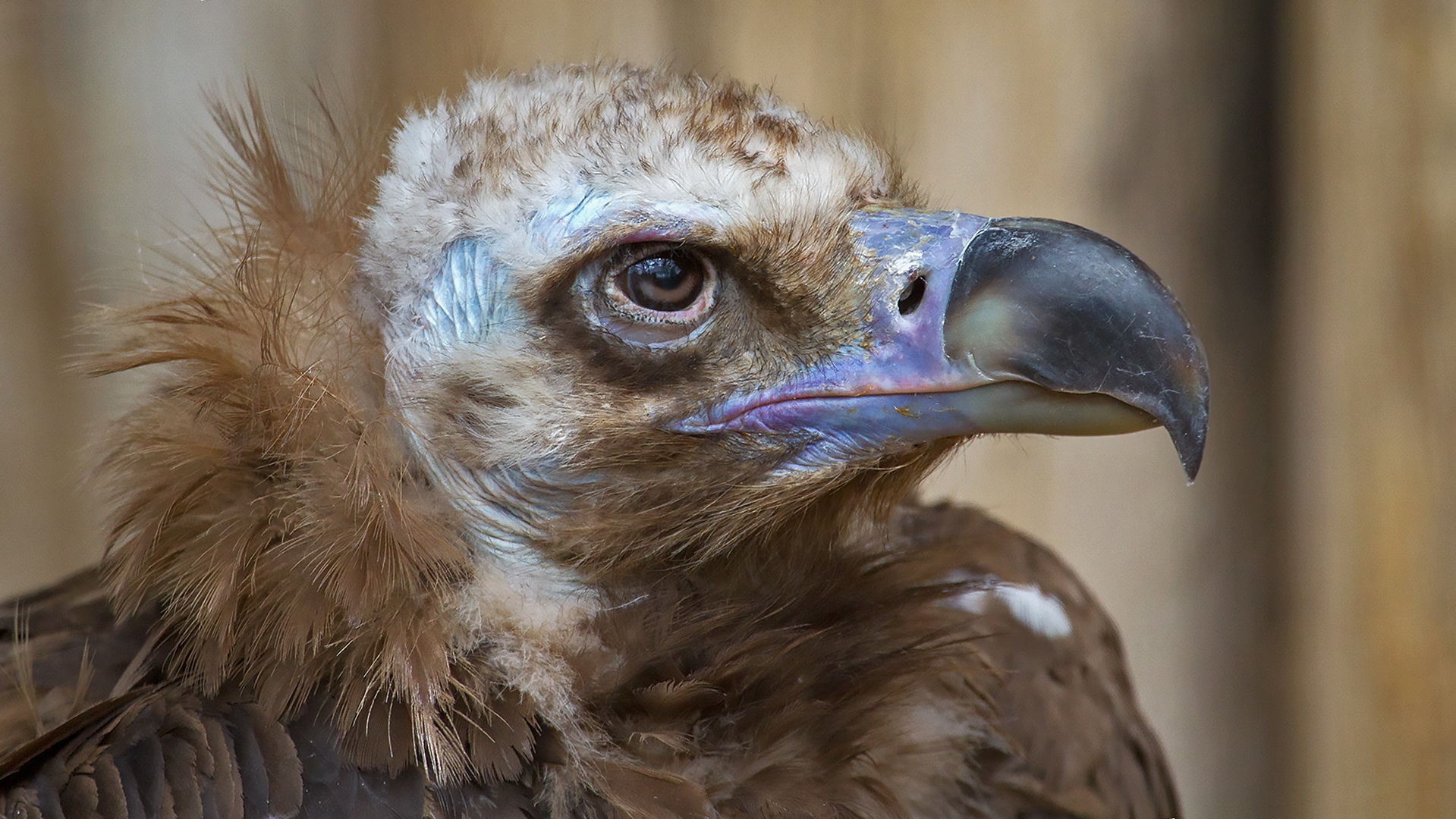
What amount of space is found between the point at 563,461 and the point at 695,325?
0.64 feet

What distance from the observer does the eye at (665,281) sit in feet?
3.73

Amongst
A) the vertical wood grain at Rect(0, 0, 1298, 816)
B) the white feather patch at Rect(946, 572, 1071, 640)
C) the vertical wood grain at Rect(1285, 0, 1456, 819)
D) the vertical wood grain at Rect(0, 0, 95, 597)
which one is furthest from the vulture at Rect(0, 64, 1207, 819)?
the vertical wood grain at Rect(0, 0, 95, 597)

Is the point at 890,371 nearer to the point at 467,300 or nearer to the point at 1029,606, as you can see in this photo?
the point at 467,300

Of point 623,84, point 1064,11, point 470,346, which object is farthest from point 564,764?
point 1064,11

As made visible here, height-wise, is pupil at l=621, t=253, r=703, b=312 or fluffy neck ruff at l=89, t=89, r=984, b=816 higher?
pupil at l=621, t=253, r=703, b=312

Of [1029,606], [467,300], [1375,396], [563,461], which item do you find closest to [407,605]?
[563,461]

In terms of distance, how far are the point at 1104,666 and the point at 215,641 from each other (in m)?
1.17

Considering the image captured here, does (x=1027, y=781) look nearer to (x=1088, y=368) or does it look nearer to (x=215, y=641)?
(x=1088, y=368)

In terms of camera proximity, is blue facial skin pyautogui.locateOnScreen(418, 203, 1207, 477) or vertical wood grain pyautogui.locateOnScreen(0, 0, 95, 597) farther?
vertical wood grain pyautogui.locateOnScreen(0, 0, 95, 597)

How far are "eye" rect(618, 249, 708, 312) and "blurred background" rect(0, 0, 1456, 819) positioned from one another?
1132 mm

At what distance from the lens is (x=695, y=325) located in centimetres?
115

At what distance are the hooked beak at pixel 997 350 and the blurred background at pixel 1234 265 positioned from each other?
1.12 meters

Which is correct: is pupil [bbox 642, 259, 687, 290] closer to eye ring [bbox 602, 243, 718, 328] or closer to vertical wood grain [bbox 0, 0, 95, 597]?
eye ring [bbox 602, 243, 718, 328]

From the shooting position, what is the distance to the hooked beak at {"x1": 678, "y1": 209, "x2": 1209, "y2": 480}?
1.03m
